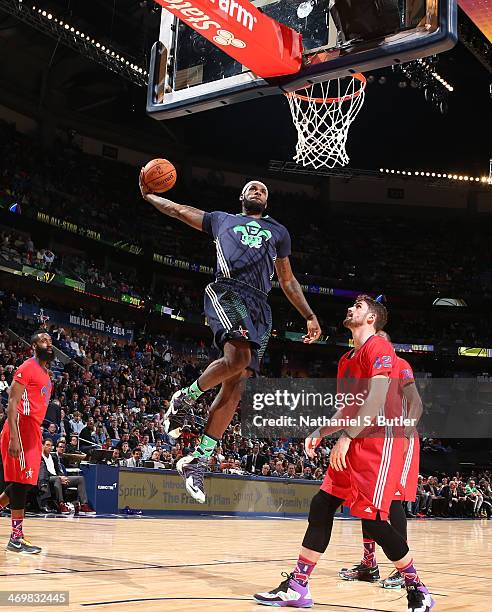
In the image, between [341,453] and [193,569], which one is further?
[193,569]

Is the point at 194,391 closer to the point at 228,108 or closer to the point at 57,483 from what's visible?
the point at 57,483

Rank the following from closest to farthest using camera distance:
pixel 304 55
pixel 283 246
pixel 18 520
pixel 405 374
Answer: pixel 283 246 < pixel 405 374 < pixel 304 55 < pixel 18 520

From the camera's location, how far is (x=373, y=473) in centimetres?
449

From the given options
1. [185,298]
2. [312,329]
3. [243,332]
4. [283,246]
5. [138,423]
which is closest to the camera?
[243,332]

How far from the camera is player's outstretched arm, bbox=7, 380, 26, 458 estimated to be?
6.49m

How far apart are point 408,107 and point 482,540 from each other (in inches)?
931

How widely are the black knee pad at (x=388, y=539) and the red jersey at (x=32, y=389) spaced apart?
3.59 meters

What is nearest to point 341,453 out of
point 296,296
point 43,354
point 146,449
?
point 296,296

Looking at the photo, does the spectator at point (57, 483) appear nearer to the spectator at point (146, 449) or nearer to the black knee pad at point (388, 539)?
the spectator at point (146, 449)

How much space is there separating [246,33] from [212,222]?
5.10 ft

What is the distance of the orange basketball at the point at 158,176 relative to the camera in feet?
17.1

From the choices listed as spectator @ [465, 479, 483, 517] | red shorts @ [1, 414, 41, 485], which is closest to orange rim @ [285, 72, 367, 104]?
red shorts @ [1, 414, 41, 485]

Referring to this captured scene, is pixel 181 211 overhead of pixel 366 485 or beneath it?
overhead

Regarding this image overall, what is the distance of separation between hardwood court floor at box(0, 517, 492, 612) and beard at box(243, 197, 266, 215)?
254cm
